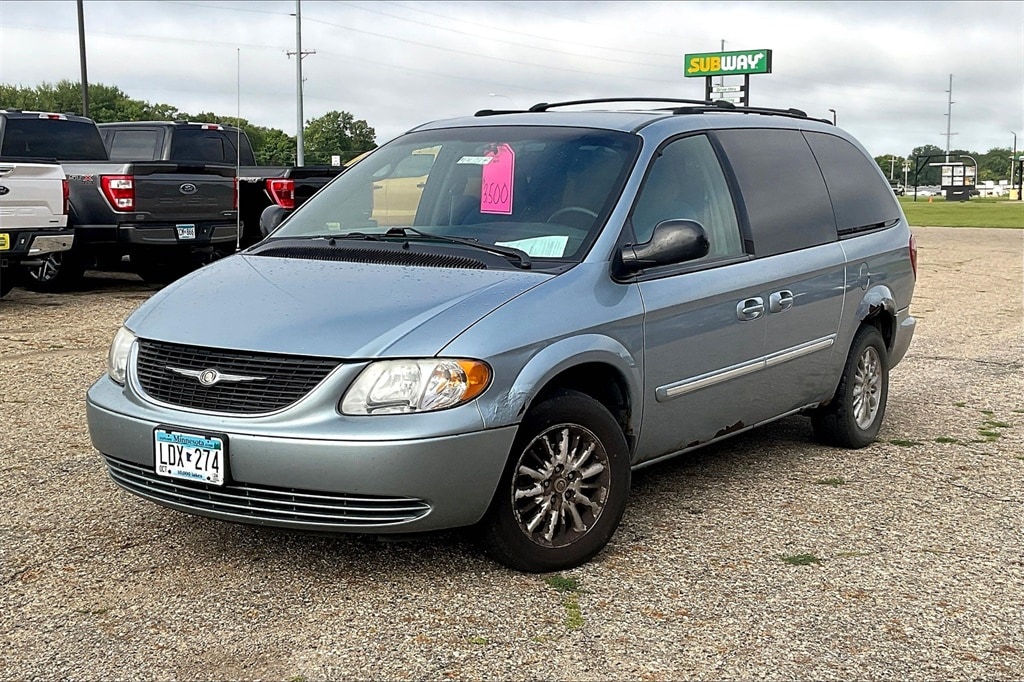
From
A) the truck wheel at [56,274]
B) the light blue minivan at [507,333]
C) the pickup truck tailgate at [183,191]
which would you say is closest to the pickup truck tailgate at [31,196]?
the pickup truck tailgate at [183,191]

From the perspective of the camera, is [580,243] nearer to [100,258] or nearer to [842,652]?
[842,652]

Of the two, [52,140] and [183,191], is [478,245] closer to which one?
[183,191]

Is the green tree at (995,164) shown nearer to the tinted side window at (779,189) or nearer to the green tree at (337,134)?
the green tree at (337,134)

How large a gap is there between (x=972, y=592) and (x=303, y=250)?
293cm

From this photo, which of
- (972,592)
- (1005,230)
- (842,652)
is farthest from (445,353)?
(1005,230)

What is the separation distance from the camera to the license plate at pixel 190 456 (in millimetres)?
4215

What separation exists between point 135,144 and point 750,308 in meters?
13.7

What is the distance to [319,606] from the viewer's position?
4219 mm

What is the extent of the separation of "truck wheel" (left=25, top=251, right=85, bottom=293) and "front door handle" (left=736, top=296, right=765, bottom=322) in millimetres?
10025

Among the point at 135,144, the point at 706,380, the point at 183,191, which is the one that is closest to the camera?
the point at 706,380

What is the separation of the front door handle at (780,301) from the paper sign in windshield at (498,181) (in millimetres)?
1340

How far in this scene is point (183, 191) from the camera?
45.5 feet

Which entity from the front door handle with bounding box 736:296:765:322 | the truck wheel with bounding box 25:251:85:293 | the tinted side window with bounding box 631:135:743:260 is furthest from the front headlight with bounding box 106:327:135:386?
the truck wheel with bounding box 25:251:85:293

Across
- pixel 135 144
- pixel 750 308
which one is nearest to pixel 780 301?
pixel 750 308
